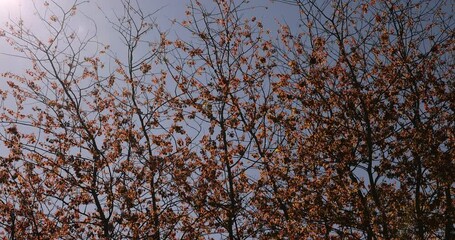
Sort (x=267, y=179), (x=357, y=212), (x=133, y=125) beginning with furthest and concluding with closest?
(x=133, y=125)
(x=267, y=179)
(x=357, y=212)

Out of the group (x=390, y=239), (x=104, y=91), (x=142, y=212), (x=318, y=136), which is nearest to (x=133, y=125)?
(x=104, y=91)

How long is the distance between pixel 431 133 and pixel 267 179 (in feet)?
13.7

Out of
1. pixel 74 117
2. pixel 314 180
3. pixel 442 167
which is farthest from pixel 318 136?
pixel 74 117

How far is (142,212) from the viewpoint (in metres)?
12.4

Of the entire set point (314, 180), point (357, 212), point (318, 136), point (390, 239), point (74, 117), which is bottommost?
point (390, 239)

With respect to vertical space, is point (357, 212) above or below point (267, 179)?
below

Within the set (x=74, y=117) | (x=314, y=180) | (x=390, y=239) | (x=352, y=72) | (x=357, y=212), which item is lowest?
(x=390, y=239)

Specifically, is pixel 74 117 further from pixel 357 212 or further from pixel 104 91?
pixel 357 212

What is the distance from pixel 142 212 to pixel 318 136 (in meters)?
4.87

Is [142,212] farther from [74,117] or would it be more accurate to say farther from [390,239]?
[390,239]

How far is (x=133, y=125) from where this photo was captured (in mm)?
14078

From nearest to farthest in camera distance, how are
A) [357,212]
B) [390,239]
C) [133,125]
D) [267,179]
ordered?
[390,239]
[357,212]
[267,179]
[133,125]

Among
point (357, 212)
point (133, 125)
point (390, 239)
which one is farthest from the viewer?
point (133, 125)

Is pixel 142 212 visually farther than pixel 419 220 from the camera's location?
Yes
